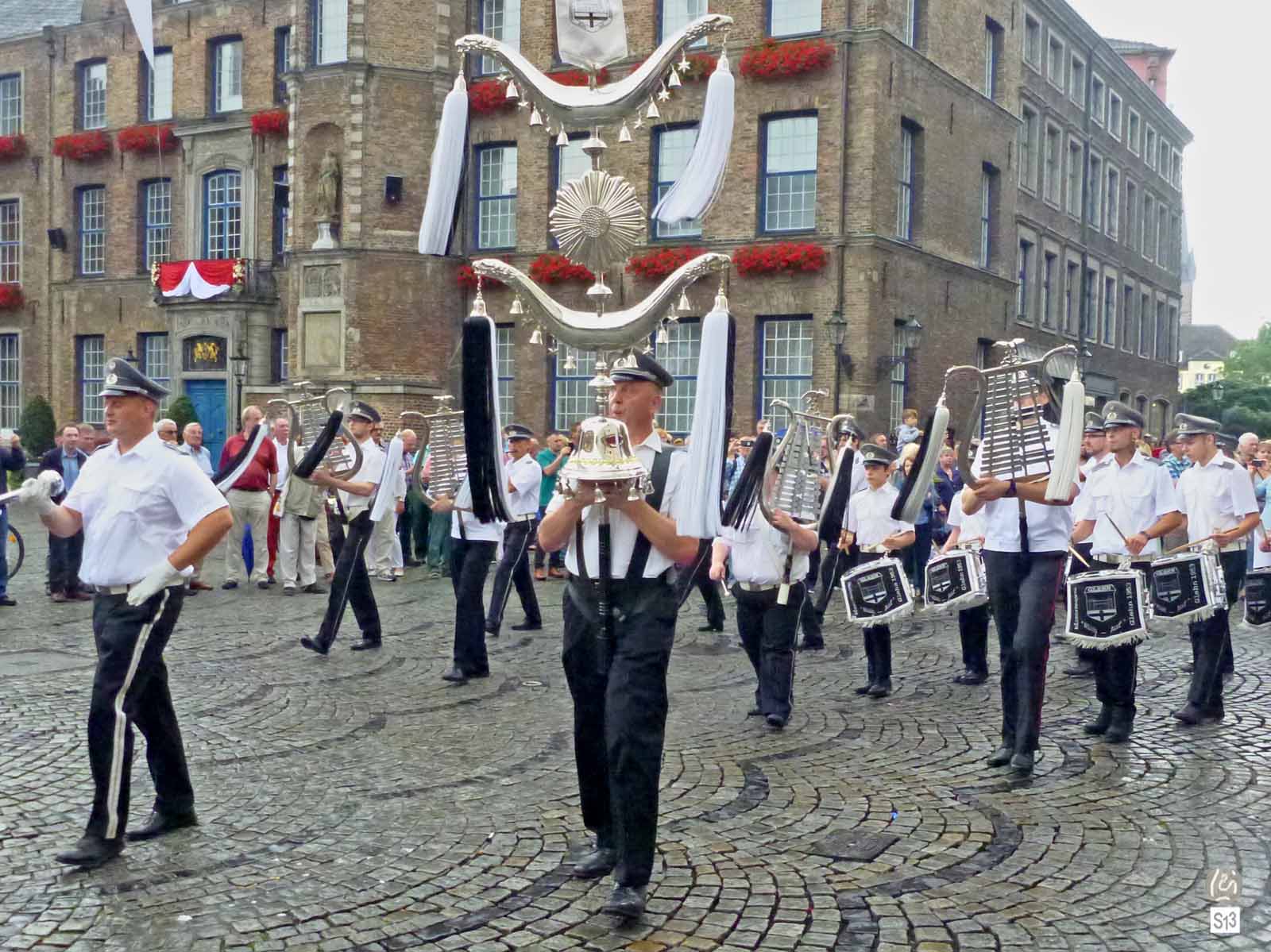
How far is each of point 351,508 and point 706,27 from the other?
19.5 ft

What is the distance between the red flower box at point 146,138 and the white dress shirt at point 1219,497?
29.7 meters

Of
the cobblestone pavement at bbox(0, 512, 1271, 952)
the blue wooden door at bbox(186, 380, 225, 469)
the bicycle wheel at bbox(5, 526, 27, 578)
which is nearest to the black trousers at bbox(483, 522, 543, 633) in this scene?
the cobblestone pavement at bbox(0, 512, 1271, 952)

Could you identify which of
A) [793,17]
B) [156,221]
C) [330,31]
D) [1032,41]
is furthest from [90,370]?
[1032,41]

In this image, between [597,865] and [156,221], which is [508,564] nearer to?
[597,865]

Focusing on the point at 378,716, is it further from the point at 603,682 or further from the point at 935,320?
the point at 935,320

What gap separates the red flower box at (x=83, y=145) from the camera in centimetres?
3378

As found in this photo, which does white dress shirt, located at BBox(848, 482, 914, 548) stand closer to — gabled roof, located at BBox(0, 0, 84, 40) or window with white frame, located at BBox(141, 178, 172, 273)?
window with white frame, located at BBox(141, 178, 172, 273)

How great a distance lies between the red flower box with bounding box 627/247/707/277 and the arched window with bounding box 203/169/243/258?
12440 millimetres

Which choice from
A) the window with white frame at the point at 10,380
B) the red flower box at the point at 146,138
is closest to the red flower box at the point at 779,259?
the red flower box at the point at 146,138

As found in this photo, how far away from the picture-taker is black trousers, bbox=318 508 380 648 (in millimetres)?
10484

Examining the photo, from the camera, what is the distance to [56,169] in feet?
115

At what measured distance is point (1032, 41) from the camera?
116ft

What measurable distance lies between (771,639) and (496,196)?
21243mm

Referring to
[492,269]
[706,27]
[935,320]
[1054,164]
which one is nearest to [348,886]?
[492,269]
